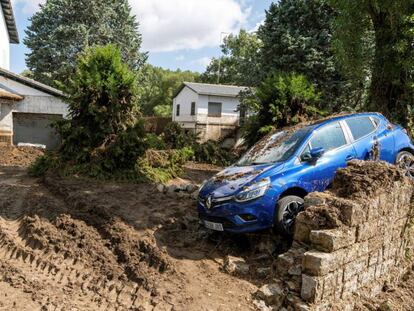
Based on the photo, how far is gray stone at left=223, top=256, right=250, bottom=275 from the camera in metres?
5.99

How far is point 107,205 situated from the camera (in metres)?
9.15

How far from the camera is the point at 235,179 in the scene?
681 cm

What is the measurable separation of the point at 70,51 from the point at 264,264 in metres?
28.0

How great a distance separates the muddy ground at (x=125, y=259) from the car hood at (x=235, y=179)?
96cm

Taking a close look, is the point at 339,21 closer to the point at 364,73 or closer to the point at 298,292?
the point at 364,73

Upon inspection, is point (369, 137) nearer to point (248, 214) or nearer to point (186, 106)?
point (248, 214)

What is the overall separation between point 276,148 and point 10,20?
1095 inches

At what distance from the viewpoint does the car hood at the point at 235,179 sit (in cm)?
655

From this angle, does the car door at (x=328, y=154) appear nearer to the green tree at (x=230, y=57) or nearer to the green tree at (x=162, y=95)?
the green tree at (x=230, y=57)

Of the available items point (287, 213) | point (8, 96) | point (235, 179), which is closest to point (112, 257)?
point (235, 179)

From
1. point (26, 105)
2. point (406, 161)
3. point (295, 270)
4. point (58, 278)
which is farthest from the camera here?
point (26, 105)

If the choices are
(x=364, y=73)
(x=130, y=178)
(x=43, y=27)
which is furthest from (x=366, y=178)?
(x=43, y=27)

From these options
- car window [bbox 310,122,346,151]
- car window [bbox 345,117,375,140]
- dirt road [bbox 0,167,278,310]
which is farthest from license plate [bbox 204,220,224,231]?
car window [bbox 345,117,375,140]

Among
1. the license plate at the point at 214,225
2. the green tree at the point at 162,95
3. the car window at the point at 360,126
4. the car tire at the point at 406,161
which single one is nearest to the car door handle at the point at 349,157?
the car window at the point at 360,126
